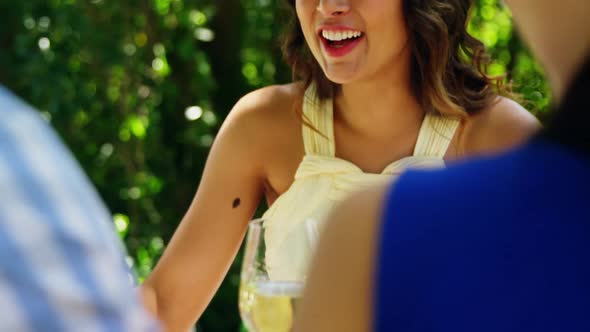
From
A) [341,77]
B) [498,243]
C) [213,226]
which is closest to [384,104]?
[341,77]

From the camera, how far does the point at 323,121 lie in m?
2.81

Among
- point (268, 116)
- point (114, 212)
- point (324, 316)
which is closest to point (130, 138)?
point (114, 212)

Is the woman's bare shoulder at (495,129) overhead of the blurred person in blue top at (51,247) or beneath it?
beneath

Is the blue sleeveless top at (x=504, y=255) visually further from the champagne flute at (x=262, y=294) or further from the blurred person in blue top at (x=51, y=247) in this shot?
the champagne flute at (x=262, y=294)

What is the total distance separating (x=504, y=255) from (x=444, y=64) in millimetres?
1778

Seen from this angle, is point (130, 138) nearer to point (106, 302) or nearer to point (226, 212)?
point (226, 212)

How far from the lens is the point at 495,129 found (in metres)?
2.71

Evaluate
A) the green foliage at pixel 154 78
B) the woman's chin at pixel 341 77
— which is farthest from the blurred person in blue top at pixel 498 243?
the green foliage at pixel 154 78

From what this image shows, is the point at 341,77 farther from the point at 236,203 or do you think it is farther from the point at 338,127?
the point at 236,203

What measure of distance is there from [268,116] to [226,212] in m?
0.30

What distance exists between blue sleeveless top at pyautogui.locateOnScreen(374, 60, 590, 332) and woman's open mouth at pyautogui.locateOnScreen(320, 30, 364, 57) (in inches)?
62.1

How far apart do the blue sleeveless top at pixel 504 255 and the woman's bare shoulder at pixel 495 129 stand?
1703 millimetres

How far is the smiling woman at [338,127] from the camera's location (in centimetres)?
258

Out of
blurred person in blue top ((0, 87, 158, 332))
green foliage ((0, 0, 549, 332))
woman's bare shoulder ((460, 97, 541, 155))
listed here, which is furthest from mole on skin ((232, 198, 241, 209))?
green foliage ((0, 0, 549, 332))
